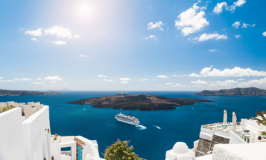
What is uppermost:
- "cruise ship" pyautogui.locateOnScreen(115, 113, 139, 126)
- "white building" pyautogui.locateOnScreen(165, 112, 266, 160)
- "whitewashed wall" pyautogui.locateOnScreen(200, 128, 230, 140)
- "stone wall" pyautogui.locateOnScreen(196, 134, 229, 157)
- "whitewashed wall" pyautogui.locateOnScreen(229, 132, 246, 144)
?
"white building" pyautogui.locateOnScreen(165, 112, 266, 160)

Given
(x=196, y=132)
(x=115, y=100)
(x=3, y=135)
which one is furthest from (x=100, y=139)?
(x=115, y=100)

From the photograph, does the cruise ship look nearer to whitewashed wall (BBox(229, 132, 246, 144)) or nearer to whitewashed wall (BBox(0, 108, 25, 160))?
whitewashed wall (BBox(229, 132, 246, 144))

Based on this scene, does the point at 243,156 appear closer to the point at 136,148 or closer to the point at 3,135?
the point at 3,135

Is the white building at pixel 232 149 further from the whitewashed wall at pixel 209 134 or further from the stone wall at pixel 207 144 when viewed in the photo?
the whitewashed wall at pixel 209 134

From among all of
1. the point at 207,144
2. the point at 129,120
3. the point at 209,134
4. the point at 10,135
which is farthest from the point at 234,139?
the point at 129,120

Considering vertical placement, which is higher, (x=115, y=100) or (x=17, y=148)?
(x=17, y=148)

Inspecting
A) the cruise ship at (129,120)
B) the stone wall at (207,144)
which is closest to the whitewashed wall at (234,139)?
the stone wall at (207,144)

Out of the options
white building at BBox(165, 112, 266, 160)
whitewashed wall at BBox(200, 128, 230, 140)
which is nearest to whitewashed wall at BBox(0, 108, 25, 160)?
white building at BBox(165, 112, 266, 160)

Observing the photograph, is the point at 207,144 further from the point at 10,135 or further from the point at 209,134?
the point at 10,135
